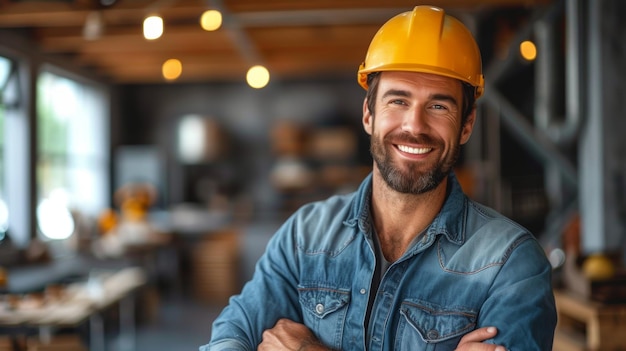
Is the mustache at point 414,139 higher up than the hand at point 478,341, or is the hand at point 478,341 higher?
the mustache at point 414,139

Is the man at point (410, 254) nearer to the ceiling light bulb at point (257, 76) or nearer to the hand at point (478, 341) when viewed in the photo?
the hand at point (478, 341)

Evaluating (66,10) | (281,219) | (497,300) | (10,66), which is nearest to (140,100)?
(281,219)

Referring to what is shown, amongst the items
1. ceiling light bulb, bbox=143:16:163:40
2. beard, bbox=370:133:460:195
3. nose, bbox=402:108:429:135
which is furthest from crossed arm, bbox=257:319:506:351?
ceiling light bulb, bbox=143:16:163:40

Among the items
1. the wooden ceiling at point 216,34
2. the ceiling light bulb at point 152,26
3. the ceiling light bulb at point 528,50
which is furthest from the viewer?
the wooden ceiling at point 216,34

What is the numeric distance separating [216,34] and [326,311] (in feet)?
22.1

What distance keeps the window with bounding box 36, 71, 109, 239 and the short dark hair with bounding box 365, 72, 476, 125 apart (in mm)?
8092

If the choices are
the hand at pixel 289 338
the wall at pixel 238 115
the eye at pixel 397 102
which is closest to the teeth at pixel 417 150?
the eye at pixel 397 102

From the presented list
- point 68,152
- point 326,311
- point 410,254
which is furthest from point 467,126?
point 68,152

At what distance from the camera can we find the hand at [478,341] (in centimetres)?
165

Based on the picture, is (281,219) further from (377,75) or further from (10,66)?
(377,75)

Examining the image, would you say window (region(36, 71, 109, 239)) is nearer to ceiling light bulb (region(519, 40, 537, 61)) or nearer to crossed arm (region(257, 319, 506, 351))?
ceiling light bulb (region(519, 40, 537, 61))

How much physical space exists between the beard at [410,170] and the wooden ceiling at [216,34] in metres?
4.19

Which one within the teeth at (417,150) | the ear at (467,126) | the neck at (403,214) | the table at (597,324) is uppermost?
the ear at (467,126)

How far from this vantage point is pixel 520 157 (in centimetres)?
915
